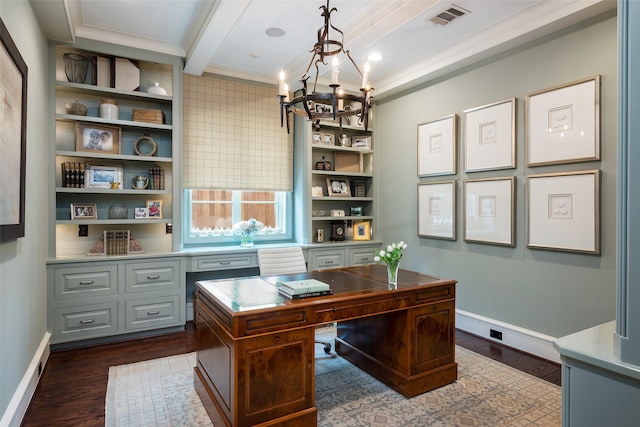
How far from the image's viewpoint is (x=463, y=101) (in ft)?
12.8

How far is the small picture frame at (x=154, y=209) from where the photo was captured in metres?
3.92

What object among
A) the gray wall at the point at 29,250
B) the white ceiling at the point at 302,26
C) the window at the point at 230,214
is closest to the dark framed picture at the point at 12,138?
the gray wall at the point at 29,250

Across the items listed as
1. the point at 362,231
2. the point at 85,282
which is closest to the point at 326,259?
the point at 362,231

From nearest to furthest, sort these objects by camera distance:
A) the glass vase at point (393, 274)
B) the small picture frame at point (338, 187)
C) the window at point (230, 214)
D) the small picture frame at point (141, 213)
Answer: the glass vase at point (393, 274) < the small picture frame at point (141, 213) < the window at point (230, 214) < the small picture frame at point (338, 187)

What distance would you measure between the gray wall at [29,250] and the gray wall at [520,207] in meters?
3.78

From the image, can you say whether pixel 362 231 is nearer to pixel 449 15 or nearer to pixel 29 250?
pixel 449 15

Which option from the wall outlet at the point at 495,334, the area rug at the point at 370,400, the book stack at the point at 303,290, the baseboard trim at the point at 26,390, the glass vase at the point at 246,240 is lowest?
the area rug at the point at 370,400

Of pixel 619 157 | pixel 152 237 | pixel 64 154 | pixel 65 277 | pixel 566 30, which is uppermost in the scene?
pixel 566 30

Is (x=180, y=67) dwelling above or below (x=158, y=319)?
above

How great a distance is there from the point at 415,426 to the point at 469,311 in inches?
78.4

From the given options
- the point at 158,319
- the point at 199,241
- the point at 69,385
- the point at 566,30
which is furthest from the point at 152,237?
the point at 566,30

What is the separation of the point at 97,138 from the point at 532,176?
4219 mm

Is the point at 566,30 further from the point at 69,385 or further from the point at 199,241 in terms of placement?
the point at 69,385

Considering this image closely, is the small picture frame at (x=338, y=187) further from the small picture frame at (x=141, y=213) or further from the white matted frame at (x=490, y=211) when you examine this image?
the small picture frame at (x=141, y=213)
